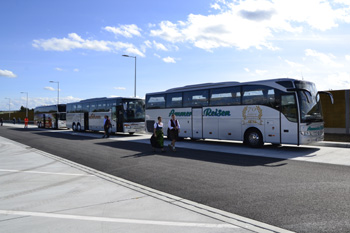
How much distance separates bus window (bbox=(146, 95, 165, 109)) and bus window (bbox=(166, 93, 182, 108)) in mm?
543

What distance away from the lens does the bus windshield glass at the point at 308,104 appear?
12992mm

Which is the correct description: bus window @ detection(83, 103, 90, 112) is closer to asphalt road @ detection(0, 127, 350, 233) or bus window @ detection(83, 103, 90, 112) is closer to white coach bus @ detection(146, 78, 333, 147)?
white coach bus @ detection(146, 78, 333, 147)

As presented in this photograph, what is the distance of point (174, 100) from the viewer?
19.4 m

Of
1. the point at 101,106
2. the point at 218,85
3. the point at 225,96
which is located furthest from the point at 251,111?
the point at 101,106

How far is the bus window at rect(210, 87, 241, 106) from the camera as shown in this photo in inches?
613

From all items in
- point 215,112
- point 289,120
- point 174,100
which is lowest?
point 289,120

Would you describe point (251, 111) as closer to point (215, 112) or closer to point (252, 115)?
point (252, 115)

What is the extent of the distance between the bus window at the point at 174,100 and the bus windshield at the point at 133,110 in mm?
5874

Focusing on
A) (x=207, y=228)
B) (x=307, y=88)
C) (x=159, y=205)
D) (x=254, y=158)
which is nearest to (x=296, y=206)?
(x=207, y=228)

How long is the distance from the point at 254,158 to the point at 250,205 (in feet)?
20.9

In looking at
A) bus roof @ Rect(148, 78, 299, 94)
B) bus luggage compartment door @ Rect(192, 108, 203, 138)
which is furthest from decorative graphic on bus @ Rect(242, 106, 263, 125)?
bus luggage compartment door @ Rect(192, 108, 203, 138)

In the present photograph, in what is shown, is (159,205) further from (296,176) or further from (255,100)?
(255,100)

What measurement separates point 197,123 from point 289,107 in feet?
20.0

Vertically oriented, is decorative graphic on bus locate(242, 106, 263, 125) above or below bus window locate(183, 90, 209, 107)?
below
